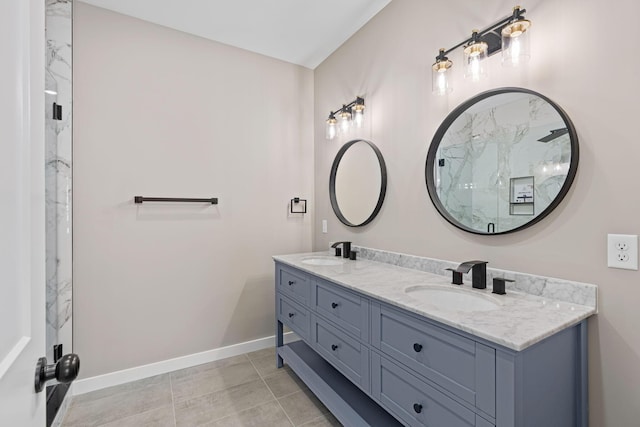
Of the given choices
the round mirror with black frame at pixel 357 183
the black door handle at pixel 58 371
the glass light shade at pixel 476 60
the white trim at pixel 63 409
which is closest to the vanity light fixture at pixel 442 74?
the glass light shade at pixel 476 60

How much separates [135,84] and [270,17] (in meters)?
1.10

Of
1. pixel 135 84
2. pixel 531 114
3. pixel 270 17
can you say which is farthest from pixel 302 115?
pixel 531 114

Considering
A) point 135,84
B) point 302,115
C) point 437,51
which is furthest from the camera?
point 302,115

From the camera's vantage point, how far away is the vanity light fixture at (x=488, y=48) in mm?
1296

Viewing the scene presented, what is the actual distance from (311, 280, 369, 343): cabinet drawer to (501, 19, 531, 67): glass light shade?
126 centimetres

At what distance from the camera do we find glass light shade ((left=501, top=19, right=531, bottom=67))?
4.19ft

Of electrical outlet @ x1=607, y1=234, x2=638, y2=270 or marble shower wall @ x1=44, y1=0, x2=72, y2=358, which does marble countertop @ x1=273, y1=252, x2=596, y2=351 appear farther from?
marble shower wall @ x1=44, y1=0, x2=72, y2=358

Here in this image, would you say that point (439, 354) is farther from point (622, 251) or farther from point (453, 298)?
point (622, 251)

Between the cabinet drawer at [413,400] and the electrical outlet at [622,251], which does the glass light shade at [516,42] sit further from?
the cabinet drawer at [413,400]

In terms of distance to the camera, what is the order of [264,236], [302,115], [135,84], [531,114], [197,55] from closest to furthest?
[531,114] → [135,84] → [197,55] → [264,236] → [302,115]

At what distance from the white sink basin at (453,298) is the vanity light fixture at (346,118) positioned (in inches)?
53.5

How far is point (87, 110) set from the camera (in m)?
2.04
